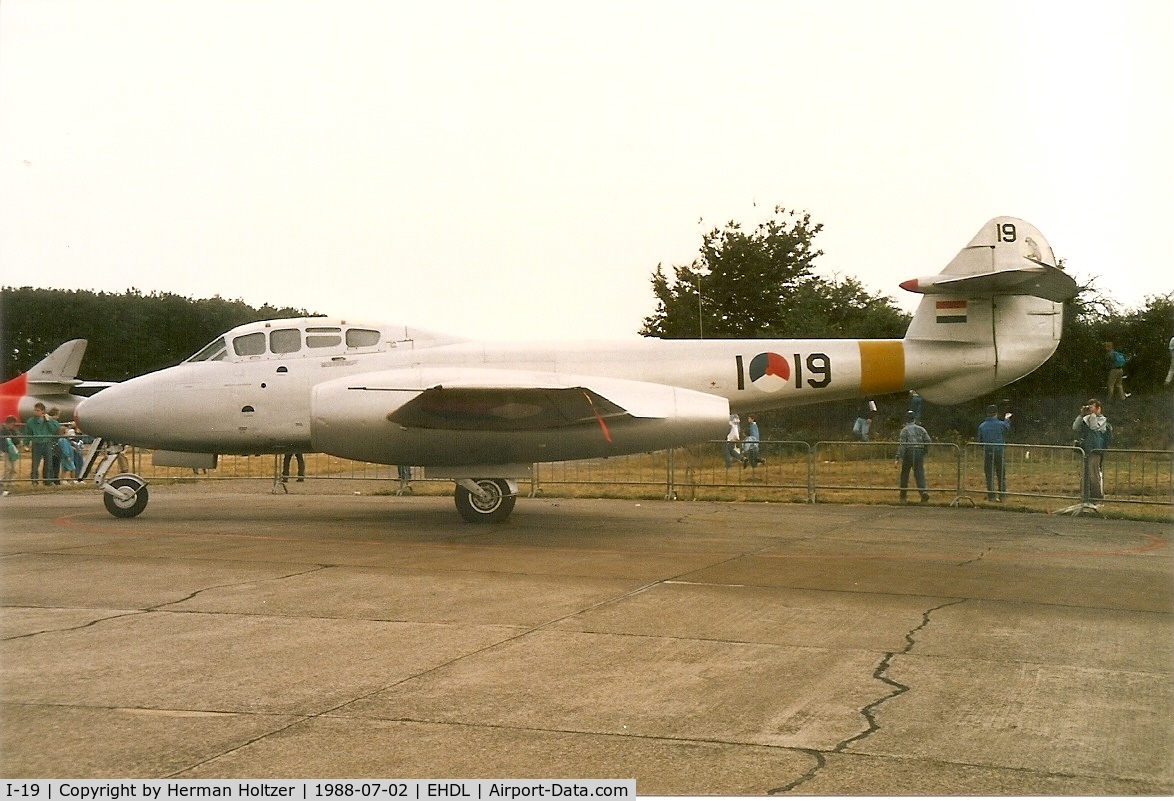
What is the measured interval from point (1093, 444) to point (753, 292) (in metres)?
16.3

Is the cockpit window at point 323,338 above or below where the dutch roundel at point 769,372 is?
above

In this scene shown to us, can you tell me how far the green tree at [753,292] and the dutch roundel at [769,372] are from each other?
14916 millimetres

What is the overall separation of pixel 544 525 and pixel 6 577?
662cm

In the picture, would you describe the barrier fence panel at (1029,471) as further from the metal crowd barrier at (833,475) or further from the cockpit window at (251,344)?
the cockpit window at (251,344)

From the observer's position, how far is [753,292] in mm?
32031

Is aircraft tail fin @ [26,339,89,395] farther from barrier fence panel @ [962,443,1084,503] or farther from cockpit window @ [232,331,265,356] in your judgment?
barrier fence panel @ [962,443,1084,503]

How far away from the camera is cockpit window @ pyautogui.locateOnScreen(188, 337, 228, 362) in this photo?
1411 centimetres

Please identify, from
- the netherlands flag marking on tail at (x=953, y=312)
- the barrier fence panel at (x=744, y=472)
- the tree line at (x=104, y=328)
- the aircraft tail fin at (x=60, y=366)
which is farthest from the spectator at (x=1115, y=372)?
the aircraft tail fin at (x=60, y=366)

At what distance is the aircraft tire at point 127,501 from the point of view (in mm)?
14453

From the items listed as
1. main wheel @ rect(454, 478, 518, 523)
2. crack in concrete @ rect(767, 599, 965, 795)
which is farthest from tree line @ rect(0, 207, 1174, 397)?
crack in concrete @ rect(767, 599, 965, 795)

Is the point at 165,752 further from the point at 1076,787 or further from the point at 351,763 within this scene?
the point at 1076,787

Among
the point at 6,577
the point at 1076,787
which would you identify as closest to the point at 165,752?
the point at 1076,787

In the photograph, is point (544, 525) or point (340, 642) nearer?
point (340, 642)

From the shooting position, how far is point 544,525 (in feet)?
46.0
